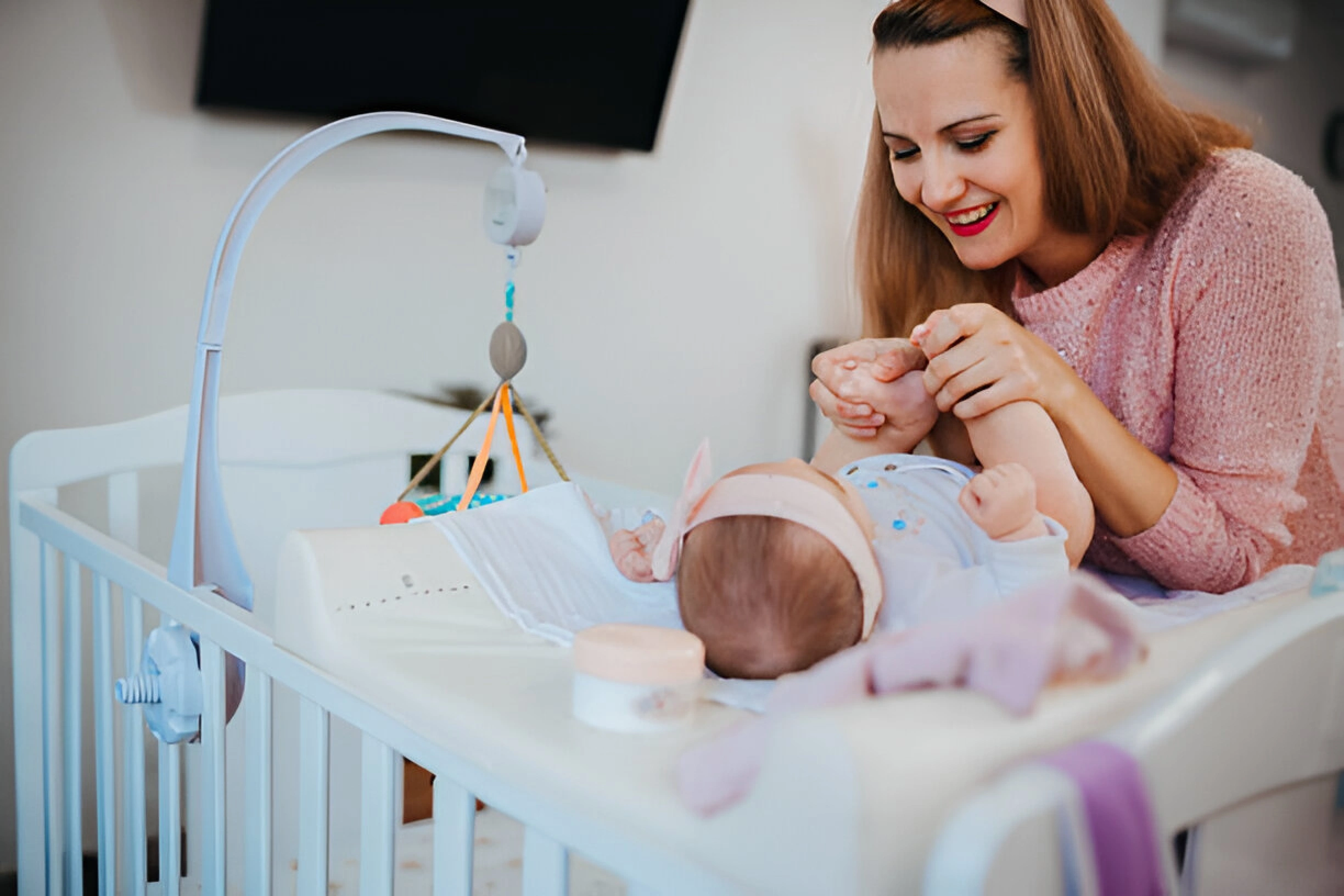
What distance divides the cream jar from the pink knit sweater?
18.6 inches

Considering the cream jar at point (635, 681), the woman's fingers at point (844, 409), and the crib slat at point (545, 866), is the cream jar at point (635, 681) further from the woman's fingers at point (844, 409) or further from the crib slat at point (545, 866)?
the woman's fingers at point (844, 409)

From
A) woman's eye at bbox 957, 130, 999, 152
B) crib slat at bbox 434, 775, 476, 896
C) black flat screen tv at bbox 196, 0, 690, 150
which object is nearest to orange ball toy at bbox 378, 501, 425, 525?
crib slat at bbox 434, 775, 476, 896

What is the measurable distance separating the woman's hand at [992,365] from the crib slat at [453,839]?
0.46 m

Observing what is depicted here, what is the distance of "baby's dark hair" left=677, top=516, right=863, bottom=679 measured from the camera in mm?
615

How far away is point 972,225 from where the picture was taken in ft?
3.13

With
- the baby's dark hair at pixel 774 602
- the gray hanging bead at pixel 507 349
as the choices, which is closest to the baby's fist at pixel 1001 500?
the baby's dark hair at pixel 774 602

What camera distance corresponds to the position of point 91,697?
4.79 ft

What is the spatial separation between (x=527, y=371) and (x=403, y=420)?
1.18 feet

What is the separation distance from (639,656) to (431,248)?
1.24 m

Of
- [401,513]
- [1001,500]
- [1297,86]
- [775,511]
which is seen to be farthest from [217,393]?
[1297,86]

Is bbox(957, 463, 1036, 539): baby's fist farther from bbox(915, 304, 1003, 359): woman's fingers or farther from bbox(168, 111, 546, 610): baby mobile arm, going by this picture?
bbox(168, 111, 546, 610): baby mobile arm

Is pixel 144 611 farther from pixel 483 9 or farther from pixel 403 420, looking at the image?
pixel 483 9

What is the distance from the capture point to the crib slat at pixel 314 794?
0.64 meters

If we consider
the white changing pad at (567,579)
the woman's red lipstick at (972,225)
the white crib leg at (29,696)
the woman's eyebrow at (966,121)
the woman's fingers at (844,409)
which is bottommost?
the white crib leg at (29,696)
